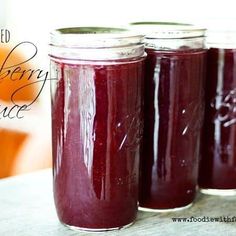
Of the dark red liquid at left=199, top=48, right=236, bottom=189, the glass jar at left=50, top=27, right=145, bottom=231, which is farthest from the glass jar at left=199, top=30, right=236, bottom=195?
the glass jar at left=50, top=27, right=145, bottom=231

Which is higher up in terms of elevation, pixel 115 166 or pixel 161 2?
pixel 161 2

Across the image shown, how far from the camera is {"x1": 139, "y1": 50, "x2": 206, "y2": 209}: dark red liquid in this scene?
2.65ft

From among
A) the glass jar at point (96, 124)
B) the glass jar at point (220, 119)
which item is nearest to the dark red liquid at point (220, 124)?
the glass jar at point (220, 119)

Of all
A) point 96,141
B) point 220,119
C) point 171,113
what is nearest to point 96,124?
point 96,141

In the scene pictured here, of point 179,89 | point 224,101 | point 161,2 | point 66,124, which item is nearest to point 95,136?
point 66,124

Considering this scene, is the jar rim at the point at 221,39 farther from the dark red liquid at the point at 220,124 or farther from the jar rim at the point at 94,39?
the jar rim at the point at 94,39

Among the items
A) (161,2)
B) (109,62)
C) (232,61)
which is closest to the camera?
(109,62)

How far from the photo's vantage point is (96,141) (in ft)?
2.46

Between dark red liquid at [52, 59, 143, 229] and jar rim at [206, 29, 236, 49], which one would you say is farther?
jar rim at [206, 29, 236, 49]

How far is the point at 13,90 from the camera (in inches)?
35.9

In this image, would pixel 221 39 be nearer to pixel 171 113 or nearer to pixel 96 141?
pixel 171 113

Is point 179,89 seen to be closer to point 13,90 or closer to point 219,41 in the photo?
point 219,41

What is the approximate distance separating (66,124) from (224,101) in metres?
0.28

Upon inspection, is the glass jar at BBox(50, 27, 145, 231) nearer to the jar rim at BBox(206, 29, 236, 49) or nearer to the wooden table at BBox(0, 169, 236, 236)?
the wooden table at BBox(0, 169, 236, 236)
